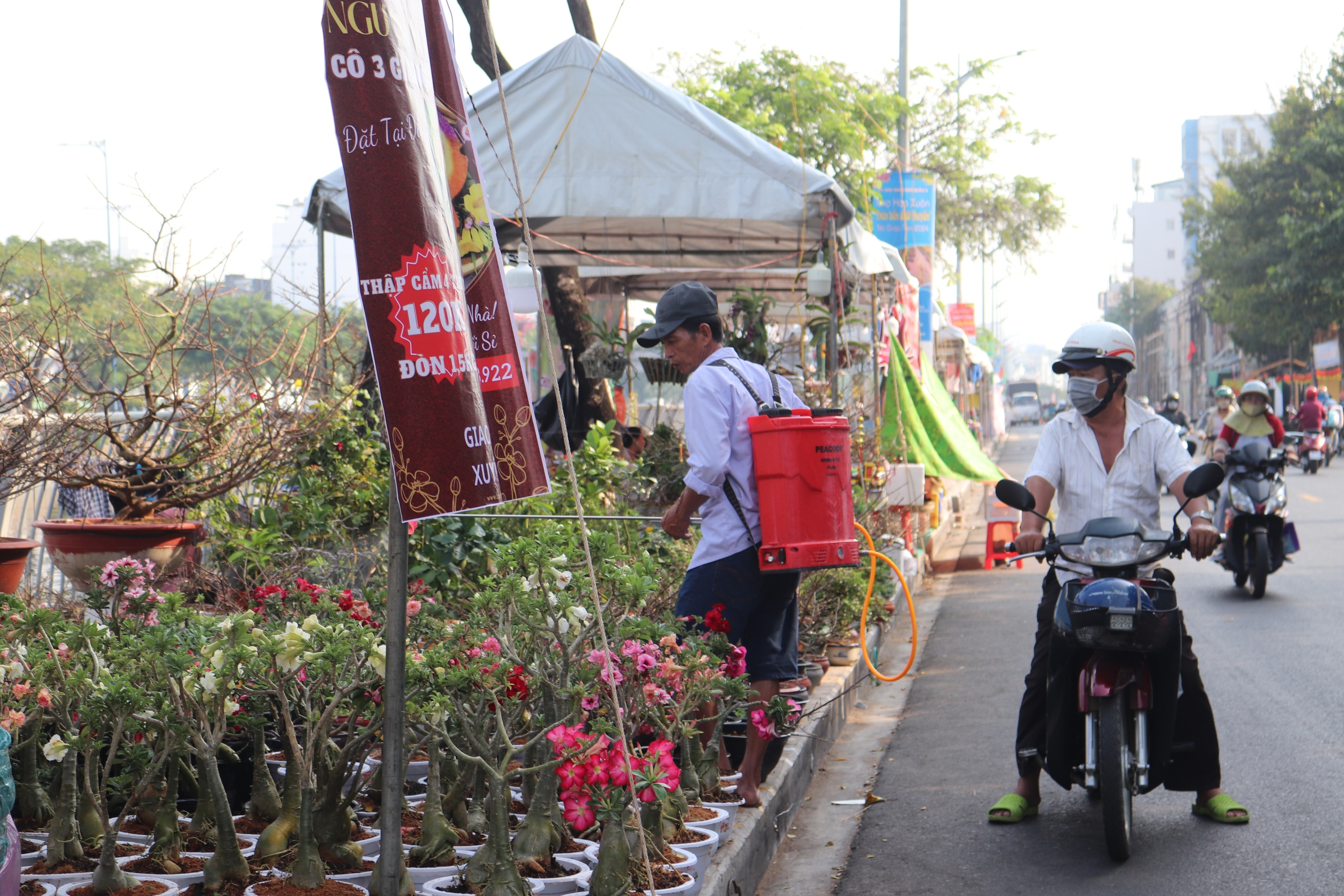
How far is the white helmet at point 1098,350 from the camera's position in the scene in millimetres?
4219

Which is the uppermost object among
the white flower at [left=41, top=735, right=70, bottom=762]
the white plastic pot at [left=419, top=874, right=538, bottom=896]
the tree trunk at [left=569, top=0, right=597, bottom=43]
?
the tree trunk at [left=569, top=0, right=597, bottom=43]

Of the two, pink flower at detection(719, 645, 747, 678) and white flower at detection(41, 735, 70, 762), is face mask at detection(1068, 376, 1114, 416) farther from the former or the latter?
white flower at detection(41, 735, 70, 762)

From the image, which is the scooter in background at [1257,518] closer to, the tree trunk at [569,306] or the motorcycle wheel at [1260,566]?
the motorcycle wheel at [1260,566]

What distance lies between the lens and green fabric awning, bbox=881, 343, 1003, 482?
34.6 ft

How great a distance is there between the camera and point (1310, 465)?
25.5m

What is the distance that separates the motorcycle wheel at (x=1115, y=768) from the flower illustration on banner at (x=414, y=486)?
2.43m

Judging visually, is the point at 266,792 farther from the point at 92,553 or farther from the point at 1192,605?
the point at 1192,605

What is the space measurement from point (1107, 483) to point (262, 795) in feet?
9.66

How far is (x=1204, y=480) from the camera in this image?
3865 mm

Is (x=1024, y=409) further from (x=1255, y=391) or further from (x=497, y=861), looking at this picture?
(x=497, y=861)

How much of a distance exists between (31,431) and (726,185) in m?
4.44

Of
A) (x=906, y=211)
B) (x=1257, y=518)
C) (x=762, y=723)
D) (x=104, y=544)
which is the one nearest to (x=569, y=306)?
(x=104, y=544)

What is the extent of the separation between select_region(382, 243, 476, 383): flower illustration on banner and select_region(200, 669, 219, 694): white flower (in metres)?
1.10

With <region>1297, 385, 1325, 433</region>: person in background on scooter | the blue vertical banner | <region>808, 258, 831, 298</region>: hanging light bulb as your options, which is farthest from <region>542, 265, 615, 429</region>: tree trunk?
<region>1297, 385, 1325, 433</region>: person in background on scooter
